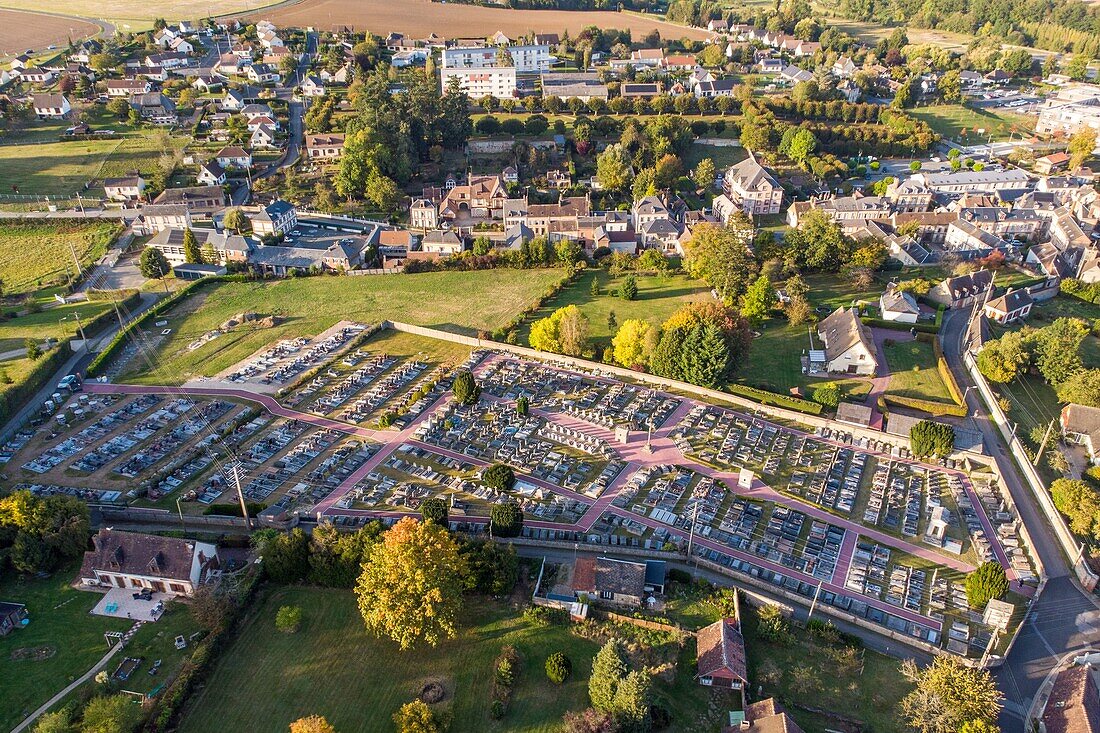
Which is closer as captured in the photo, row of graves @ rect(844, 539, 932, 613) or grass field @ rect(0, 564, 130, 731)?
grass field @ rect(0, 564, 130, 731)

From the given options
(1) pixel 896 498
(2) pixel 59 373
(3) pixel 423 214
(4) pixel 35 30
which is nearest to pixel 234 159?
(3) pixel 423 214

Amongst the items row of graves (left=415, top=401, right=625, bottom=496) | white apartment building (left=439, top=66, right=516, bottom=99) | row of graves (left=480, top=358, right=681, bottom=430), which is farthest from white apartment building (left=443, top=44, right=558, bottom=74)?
row of graves (left=415, top=401, right=625, bottom=496)

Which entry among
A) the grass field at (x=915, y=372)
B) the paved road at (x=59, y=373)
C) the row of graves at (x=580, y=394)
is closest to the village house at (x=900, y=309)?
the grass field at (x=915, y=372)

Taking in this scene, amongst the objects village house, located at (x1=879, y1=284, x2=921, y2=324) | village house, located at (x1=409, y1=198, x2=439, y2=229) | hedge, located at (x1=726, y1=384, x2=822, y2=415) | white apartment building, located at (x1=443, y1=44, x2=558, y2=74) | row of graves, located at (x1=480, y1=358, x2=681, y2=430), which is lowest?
row of graves, located at (x1=480, y1=358, x2=681, y2=430)

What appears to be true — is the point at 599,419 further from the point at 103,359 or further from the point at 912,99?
the point at 912,99

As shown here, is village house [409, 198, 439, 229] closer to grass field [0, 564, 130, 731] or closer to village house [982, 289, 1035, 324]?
grass field [0, 564, 130, 731]
